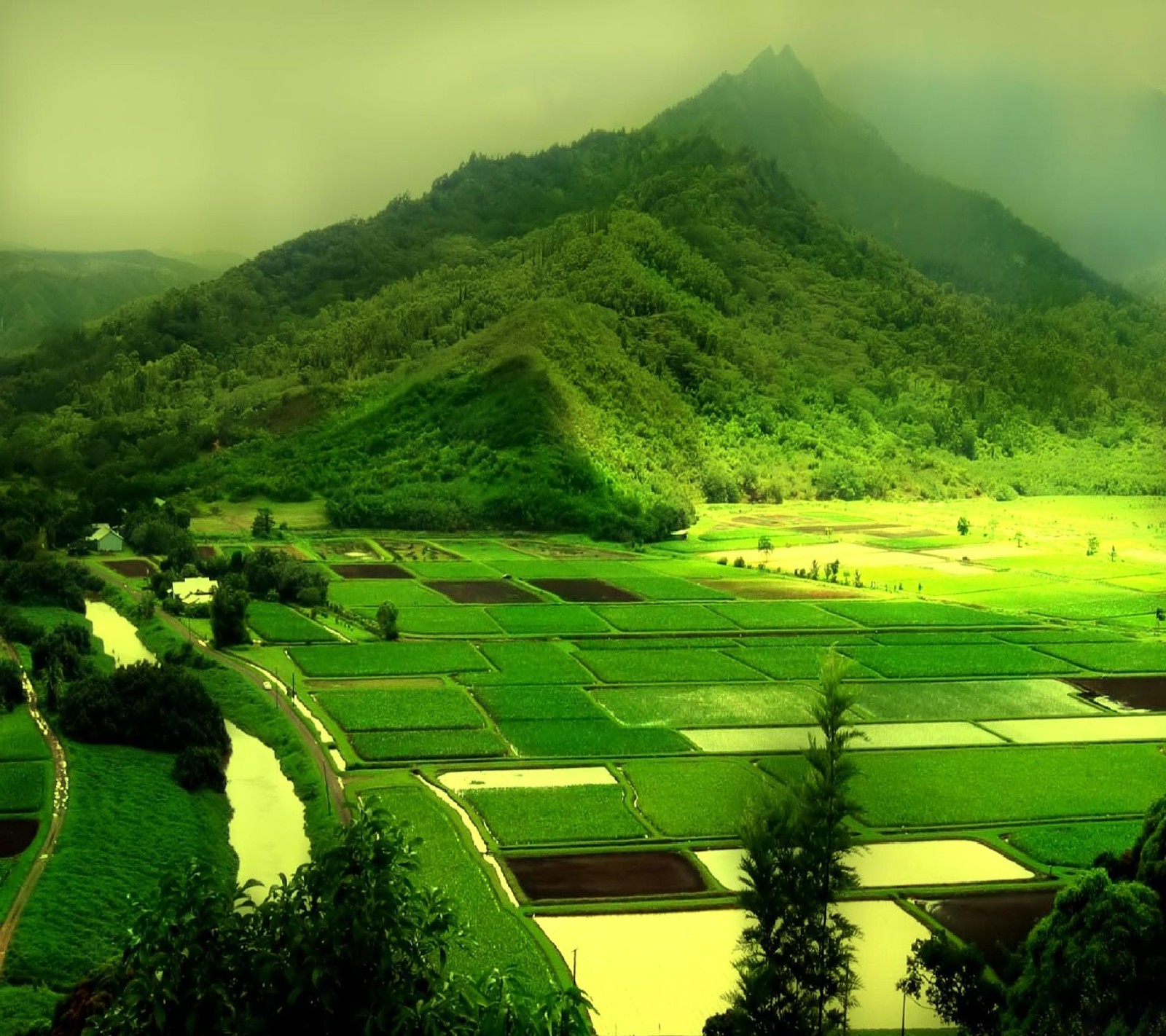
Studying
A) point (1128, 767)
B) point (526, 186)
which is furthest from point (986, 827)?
point (526, 186)

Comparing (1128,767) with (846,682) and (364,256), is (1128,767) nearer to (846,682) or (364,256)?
(846,682)

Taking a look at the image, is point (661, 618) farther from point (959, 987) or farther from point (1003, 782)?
point (959, 987)

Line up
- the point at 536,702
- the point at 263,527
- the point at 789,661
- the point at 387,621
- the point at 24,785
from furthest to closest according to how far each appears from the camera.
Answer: the point at 263,527, the point at 387,621, the point at 789,661, the point at 536,702, the point at 24,785

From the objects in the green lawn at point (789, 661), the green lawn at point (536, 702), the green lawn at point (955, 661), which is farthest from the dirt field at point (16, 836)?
the green lawn at point (955, 661)

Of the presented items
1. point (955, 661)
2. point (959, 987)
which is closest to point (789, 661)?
point (955, 661)

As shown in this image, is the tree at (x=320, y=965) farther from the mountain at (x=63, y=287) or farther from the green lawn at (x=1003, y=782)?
the mountain at (x=63, y=287)

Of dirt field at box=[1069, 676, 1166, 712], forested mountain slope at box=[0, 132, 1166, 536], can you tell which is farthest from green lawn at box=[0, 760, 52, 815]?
forested mountain slope at box=[0, 132, 1166, 536]
